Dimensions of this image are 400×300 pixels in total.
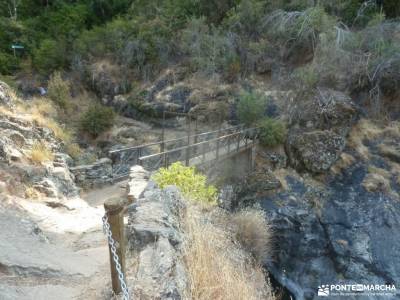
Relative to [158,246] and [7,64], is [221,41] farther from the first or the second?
[158,246]

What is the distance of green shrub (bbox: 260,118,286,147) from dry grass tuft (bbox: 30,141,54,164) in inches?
295

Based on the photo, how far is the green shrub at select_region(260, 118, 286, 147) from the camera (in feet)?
41.6

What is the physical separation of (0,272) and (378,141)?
13138 millimetres

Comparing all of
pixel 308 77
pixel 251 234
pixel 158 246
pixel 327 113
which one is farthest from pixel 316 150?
pixel 158 246

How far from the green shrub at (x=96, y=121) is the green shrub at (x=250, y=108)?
5615mm

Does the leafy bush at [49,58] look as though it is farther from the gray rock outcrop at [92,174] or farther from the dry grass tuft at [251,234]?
the dry grass tuft at [251,234]

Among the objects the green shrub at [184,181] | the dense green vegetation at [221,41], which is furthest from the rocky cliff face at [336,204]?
the green shrub at [184,181]

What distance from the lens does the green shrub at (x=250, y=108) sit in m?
13.2

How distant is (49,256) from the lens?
3.51 m

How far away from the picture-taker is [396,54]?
1280cm

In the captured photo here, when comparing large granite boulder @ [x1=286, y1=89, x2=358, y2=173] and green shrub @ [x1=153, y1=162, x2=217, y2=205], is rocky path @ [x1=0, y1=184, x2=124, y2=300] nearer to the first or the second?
green shrub @ [x1=153, y1=162, x2=217, y2=205]

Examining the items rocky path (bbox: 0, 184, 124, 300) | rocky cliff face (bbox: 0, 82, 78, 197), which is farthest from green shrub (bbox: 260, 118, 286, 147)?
rocky path (bbox: 0, 184, 124, 300)

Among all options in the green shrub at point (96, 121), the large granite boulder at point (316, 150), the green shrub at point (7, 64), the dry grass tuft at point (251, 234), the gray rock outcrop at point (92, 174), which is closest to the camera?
the dry grass tuft at point (251, 234)

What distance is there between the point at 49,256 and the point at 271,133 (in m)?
10.3
